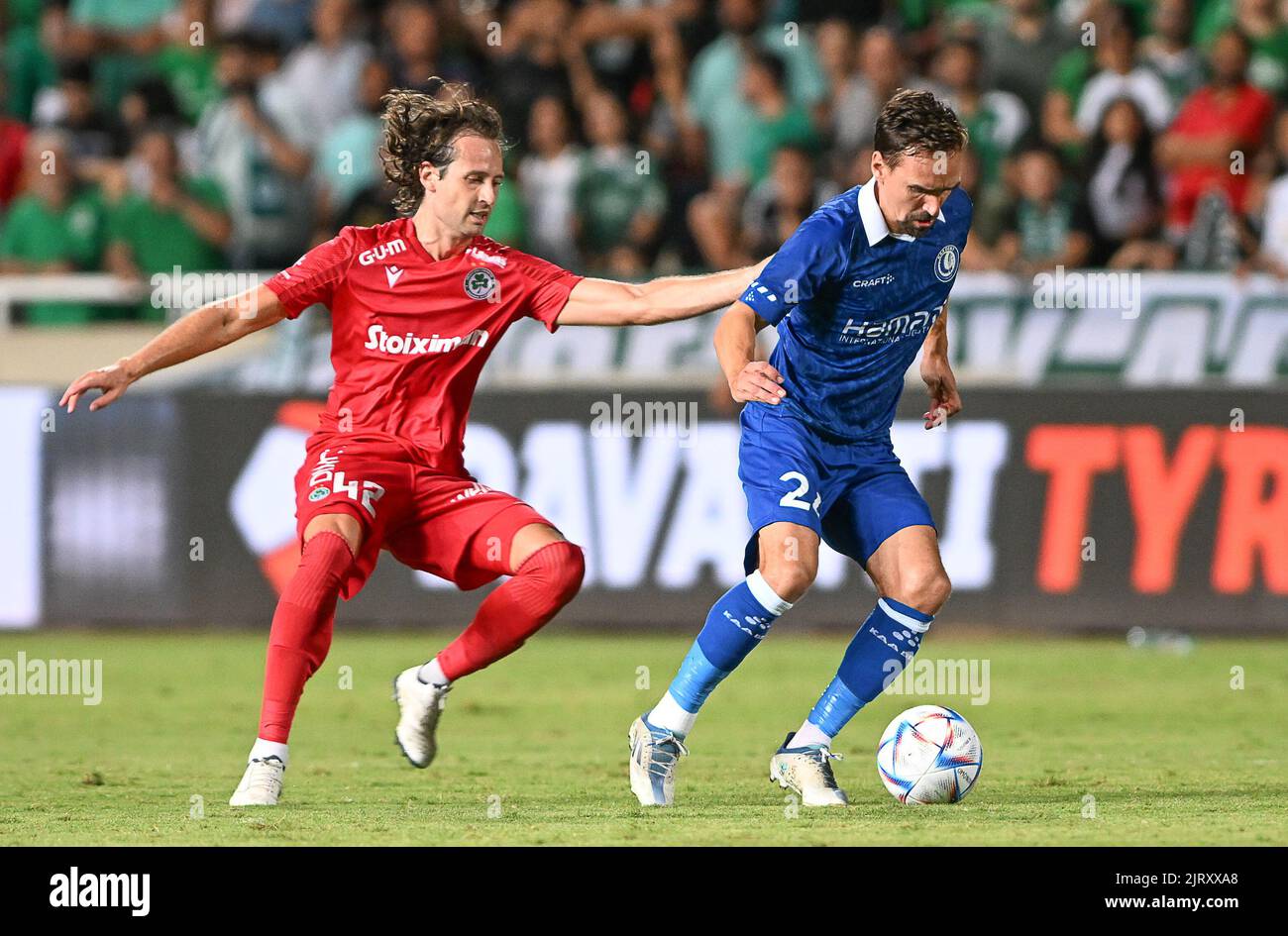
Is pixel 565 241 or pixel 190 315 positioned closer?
Result: pixel 190 315

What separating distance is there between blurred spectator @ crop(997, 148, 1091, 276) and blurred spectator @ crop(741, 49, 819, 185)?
1.48 m

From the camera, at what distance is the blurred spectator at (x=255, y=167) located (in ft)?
43.0

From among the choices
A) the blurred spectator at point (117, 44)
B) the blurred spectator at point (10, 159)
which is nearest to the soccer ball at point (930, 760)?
the blurred spectator at point (10, 159)

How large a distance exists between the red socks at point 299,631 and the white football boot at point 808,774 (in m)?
1.55

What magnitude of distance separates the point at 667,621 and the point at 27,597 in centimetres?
382

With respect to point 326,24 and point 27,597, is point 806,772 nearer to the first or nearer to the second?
point 27,597

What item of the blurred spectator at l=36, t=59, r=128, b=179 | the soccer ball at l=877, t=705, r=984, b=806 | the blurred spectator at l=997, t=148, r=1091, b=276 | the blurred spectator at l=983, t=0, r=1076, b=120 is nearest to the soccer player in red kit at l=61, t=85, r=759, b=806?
the soccer ball at l=877, t=705, r=984, b=806

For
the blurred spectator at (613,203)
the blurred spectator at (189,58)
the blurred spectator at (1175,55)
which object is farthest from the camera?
the blurred spectator at (189,58)

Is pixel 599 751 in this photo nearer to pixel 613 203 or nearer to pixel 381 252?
pixel 381 252

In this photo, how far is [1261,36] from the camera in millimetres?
13602

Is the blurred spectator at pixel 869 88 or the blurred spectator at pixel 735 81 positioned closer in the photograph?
the blurred spectator at pixel 869 88

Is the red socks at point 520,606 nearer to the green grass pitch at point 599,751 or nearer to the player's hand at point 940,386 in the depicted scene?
the green grass pitch at point 599,751

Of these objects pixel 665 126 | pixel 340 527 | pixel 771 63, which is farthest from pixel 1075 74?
pixel 340 527

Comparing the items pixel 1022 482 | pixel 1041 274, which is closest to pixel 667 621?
pixel 1022 482
